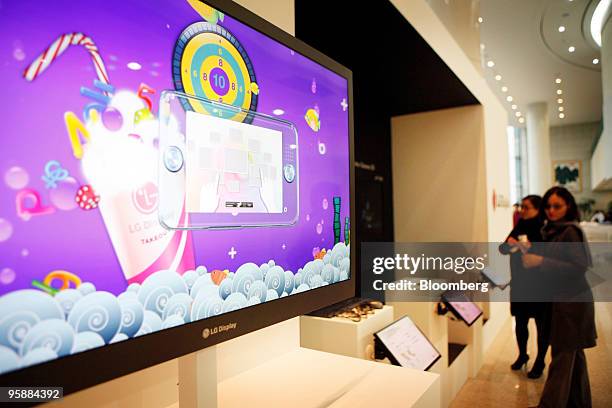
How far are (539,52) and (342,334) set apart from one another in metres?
6.98

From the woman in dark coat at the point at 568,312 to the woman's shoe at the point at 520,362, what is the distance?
96 centimetres

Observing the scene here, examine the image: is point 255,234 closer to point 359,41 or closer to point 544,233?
point 359,41

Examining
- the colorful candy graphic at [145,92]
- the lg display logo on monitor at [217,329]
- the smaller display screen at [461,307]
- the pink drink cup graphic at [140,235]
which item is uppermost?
the colorful candy graphic at [145,92]

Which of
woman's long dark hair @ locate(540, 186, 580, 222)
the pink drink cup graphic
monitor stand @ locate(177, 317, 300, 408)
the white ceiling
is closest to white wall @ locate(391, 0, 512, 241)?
woman's long dark hair @ locate(540, 186, 580, 222)

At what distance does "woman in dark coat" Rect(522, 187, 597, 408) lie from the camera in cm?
232

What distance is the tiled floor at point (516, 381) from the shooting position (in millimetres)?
2836

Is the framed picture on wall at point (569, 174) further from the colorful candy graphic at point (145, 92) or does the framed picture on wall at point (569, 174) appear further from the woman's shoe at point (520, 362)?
the colorful candy graphic at point (145, 92)

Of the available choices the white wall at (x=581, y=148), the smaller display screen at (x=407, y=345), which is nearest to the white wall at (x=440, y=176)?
the smaller display screen at (x=407, y=345)

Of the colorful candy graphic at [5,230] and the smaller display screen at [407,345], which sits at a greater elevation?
the colorful candy graphic at [5,230]

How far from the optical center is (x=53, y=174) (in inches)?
21.9

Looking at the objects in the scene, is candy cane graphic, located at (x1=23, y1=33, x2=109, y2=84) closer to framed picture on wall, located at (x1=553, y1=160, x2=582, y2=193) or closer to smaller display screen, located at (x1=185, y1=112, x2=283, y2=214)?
smaller display screen, located at (x1=185, y1=112, x2=283, y2=214)

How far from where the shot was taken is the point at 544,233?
276 cm

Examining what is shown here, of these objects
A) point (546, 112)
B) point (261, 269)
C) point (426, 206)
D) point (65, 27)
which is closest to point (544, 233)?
point (426, 206)

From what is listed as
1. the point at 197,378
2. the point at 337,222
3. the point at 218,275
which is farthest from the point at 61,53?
the point at 337,222
